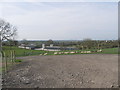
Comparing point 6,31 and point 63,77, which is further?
point 6,31

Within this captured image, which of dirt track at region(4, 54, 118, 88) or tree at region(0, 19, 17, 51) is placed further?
tree at region(0, 19, 17, 51)

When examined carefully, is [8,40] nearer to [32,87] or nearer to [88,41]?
[88,41]

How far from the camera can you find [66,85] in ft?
11.6

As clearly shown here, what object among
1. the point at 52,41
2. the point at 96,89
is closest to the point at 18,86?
the point at 96,89

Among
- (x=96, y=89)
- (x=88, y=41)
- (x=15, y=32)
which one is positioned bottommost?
(x=96, y=89)

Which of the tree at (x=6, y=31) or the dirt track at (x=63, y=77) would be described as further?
the tree at (x=6, y=31)

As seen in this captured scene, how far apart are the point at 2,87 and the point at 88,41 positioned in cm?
1804

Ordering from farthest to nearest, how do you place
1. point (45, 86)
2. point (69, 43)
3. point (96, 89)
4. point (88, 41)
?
point (69, 43), point (88, 41), point (45, 86), point (96, 89)

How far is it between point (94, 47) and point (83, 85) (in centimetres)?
1693

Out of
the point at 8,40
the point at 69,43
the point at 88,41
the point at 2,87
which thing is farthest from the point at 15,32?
the point at 2,87

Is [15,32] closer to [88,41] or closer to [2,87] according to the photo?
[88,41]

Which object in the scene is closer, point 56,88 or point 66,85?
point 56,88

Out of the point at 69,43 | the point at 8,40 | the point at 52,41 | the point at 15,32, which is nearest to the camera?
the point at 8,40

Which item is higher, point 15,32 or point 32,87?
point 15,32
